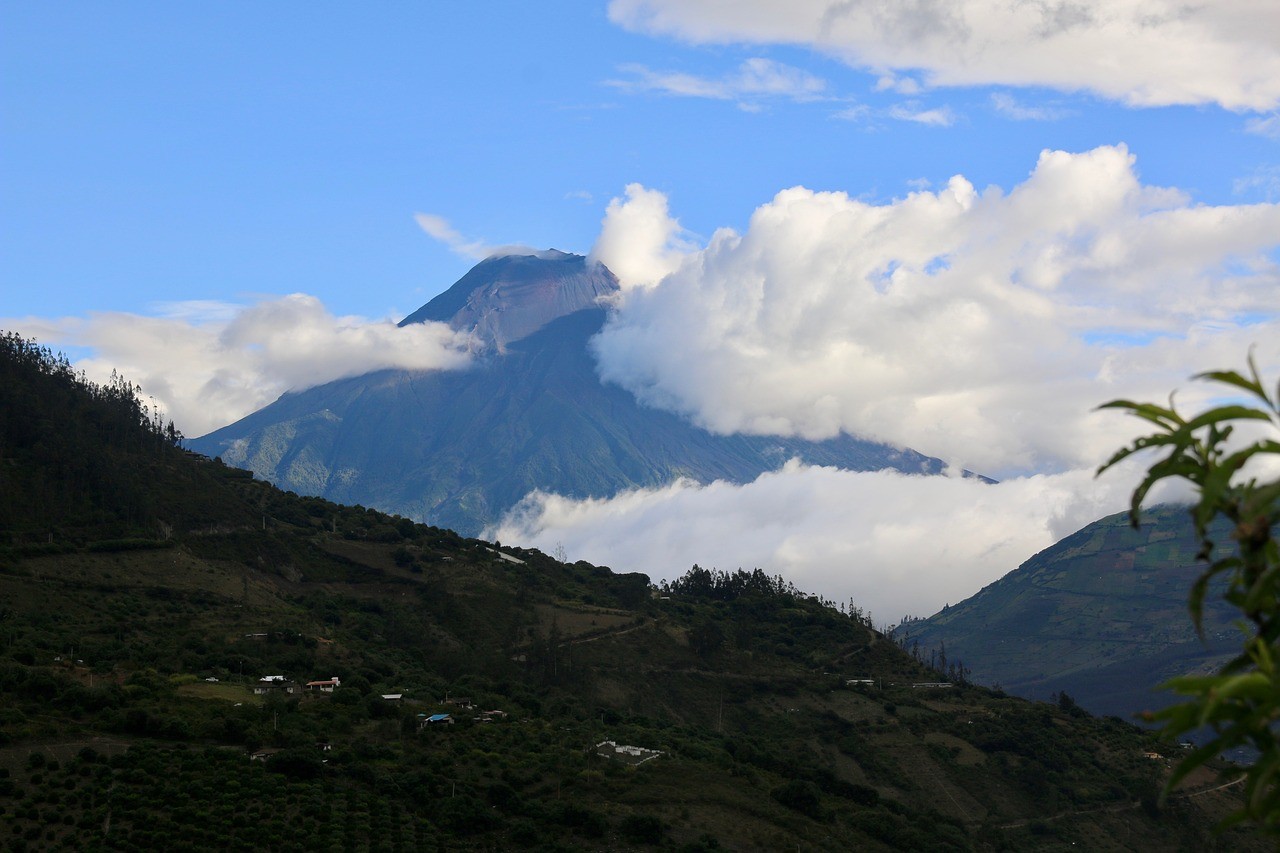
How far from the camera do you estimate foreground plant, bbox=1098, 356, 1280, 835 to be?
18.2ft

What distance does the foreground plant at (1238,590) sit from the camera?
18.2 feet

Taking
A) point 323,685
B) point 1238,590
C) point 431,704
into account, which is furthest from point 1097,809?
point 1238,590

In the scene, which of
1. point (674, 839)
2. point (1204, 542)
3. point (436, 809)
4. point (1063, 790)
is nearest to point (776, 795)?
point (674, 839)

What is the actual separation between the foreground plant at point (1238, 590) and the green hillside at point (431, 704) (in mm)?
40377

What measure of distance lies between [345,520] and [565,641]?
32.5m

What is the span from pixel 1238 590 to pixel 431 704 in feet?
208

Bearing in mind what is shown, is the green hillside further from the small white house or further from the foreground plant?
the foreground plant

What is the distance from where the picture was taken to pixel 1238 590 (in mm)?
6133

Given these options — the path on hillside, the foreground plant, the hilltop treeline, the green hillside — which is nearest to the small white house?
the green hillside

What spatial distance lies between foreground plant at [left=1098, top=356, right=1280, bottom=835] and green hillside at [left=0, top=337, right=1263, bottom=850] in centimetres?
4038

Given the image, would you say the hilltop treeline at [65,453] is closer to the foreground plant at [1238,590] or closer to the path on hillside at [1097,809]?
the path on hillside at [1097,809]

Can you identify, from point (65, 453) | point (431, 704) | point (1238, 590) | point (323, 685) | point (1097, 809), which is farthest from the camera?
point (65, 453)

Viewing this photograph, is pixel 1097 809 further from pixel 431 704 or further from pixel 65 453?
pixel 65 453

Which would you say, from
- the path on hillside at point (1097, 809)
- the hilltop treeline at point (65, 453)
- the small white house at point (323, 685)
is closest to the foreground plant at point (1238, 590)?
the small white house at point (323, 685)
